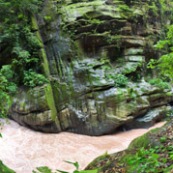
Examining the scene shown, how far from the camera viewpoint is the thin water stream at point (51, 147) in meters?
7.66

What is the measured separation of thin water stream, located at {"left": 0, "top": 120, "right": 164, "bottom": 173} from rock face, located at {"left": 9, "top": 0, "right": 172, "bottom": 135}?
46 cm

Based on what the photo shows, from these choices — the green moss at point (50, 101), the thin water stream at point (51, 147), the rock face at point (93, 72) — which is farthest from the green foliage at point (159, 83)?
the green moss at point (50, 101)

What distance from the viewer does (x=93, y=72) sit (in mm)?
10867

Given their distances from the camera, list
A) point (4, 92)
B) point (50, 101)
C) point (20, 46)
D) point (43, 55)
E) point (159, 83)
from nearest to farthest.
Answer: point (4, 92) → point (50, 101) → point (20, 46) → point (43, 55) → point (159, 83)

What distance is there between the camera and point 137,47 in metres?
12.0

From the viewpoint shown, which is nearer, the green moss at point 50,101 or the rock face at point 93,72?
the green moss at point 50,101

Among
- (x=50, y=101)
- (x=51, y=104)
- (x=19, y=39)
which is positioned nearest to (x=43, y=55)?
(x=19, y=39)

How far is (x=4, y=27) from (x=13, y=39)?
0.71 meters

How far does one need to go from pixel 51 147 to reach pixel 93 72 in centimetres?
412

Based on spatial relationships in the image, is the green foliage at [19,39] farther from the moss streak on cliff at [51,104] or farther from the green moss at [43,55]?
the moss streak on cliff at [51,104]

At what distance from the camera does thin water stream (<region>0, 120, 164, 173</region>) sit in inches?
302

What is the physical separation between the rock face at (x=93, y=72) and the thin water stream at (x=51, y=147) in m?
0.46

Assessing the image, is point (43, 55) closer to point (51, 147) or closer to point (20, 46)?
point (20, 46)

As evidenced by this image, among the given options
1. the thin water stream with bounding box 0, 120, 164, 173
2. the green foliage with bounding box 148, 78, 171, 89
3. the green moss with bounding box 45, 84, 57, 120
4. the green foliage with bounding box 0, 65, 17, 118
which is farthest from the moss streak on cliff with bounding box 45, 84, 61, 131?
the green foliage with bounding box 148, 78, 171, 89
